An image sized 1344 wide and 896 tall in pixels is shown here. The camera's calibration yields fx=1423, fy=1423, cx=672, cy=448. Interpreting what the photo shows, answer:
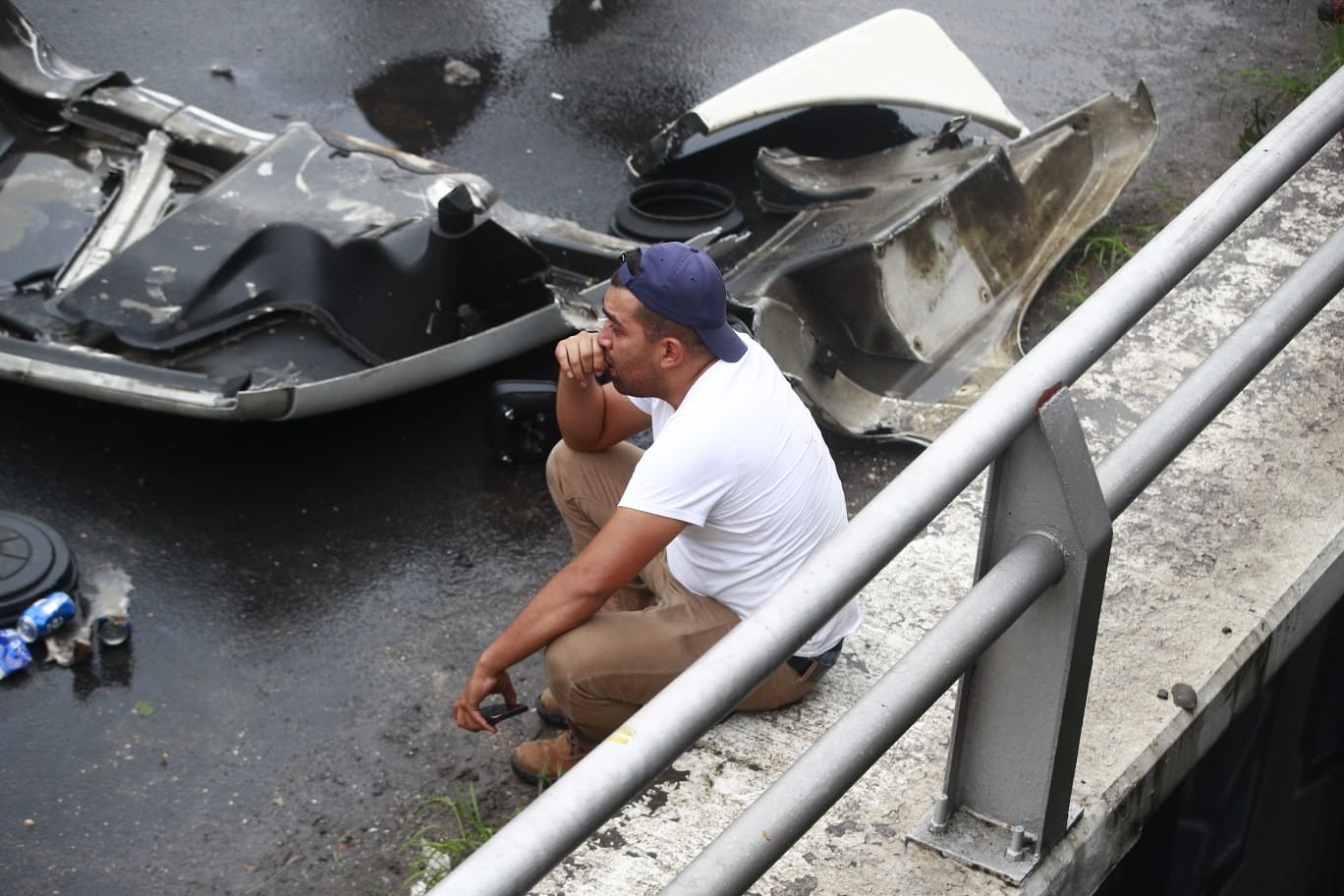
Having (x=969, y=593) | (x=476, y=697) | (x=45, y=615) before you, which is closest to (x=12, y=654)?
(x=45, y=615)

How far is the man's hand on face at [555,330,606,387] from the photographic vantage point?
3.59m

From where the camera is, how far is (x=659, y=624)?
3.35 meters

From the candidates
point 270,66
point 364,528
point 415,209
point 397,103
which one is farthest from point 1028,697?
point 270,66

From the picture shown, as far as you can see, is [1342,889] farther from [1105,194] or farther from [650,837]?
[1105,194]

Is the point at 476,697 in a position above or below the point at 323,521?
above

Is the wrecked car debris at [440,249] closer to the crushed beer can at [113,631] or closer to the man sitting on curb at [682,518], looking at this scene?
the crushed beer can at [113,631]

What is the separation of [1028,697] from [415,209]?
3815mm

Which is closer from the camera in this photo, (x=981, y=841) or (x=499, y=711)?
(x=981, y=841)

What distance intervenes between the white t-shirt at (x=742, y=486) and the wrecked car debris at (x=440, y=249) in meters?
1.56

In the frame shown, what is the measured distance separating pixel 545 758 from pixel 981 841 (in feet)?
5.73

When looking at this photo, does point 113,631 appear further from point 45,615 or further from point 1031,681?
point 1031,681

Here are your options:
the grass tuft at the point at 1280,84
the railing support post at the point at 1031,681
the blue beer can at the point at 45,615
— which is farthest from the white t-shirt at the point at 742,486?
the grass tuft at the point at 1280,84

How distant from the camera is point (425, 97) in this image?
24.9 feet

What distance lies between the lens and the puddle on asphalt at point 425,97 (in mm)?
7262
